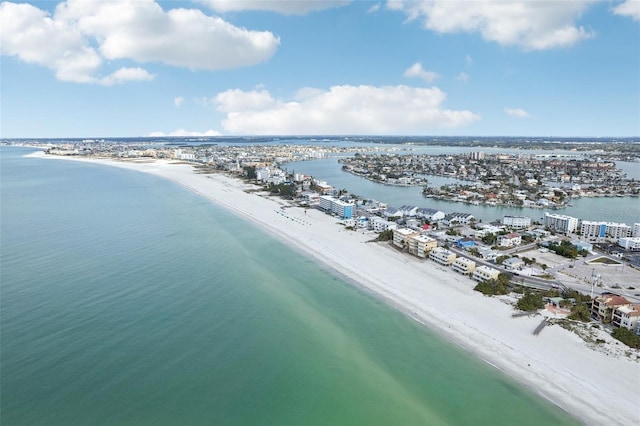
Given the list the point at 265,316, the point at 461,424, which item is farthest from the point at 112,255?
the point at 461,424

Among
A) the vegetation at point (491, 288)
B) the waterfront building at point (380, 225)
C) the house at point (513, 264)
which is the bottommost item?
the vegetation at point (491, 288)

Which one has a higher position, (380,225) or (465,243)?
(380,225)

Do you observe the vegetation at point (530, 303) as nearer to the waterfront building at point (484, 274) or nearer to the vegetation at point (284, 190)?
the waterfront building at point (484, 274)

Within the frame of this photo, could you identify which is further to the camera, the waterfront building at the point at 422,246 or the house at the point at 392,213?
the house at the point at 392,213

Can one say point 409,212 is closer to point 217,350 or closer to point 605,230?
point 605,230

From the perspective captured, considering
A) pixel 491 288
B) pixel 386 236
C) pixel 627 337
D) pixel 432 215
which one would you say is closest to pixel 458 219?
pixel 432 215

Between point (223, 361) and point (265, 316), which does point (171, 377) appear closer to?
point (223, 361)

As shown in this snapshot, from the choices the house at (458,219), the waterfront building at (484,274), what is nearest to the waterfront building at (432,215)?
the house at (458,219)
